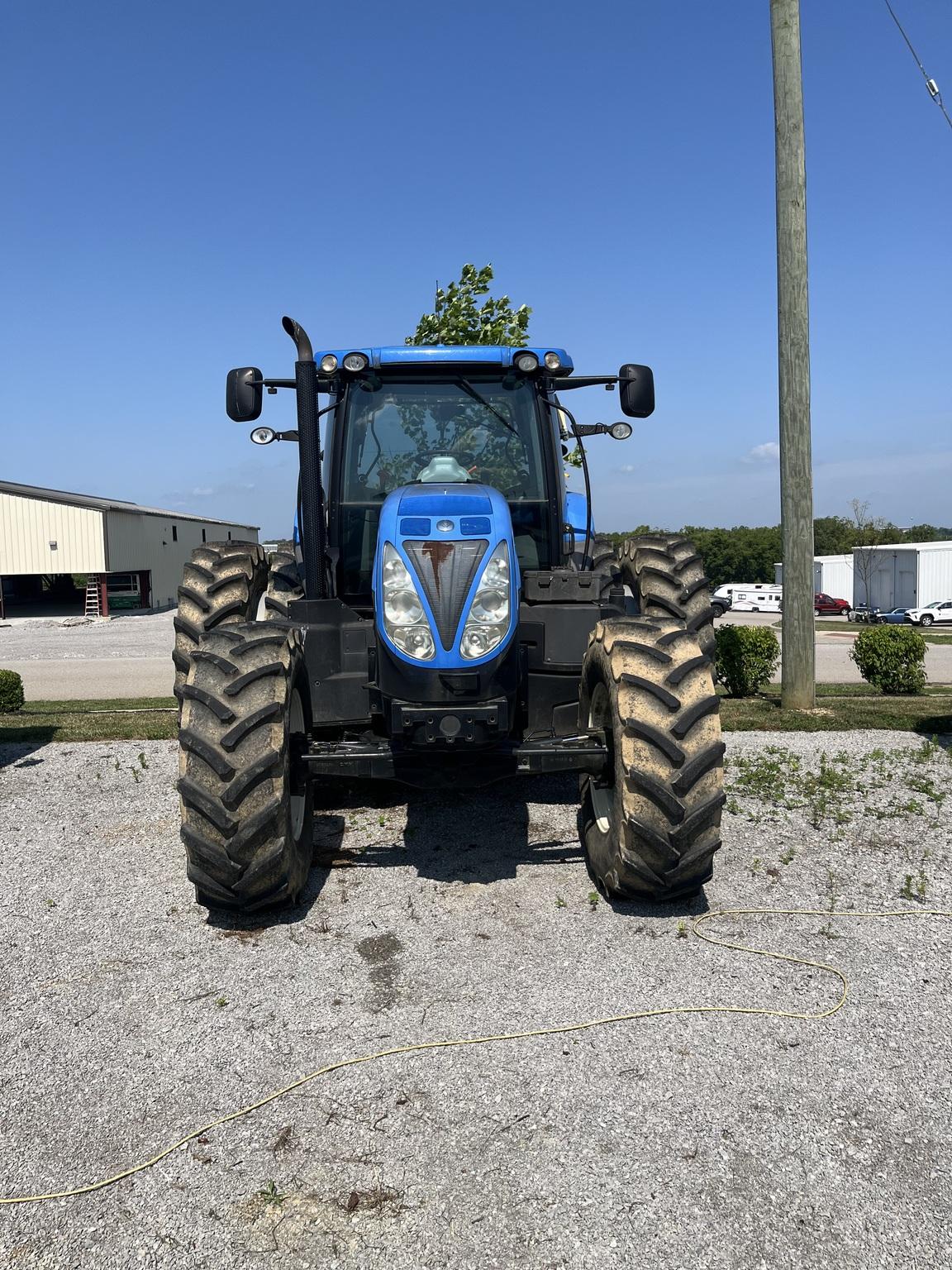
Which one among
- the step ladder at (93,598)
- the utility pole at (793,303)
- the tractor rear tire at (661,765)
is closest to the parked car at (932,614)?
the step ladder at (93,598)

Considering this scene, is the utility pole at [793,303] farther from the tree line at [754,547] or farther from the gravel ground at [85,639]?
the tree line at [754,547]

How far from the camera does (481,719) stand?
4.14 m

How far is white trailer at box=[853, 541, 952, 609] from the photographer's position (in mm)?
44719

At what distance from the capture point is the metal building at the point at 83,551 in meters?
34.9

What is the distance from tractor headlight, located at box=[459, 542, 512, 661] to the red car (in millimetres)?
51230

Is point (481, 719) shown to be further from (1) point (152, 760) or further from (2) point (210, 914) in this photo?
(1) point (152, 760)

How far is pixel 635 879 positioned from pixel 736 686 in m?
8.32

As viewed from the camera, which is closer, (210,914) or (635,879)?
(635,879)

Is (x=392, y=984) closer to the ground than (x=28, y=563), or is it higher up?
closer to the ground

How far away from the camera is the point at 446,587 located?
417 centimetres

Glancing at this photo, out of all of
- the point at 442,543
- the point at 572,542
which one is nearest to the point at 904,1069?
the point at 442,543

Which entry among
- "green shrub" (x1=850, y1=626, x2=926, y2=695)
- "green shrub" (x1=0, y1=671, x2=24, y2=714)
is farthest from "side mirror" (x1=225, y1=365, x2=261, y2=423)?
"green shrub" (x1=850, y1=626, x2=926, y2=695)

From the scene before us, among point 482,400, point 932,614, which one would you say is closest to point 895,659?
point 482,400

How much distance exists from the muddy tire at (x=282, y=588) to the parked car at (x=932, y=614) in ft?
137
